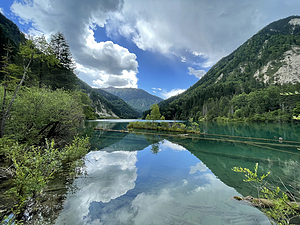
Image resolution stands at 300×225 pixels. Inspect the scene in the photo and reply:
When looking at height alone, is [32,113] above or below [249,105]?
below

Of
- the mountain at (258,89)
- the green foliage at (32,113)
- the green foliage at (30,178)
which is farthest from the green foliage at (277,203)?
the mountain at (258,89)

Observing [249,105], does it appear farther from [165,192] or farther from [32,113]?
[32,113]

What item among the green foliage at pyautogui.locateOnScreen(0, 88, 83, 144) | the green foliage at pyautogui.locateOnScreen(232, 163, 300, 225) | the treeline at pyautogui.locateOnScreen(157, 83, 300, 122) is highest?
the treeline at pyautogui.locateOnScreen(157, 83, 300, 122)

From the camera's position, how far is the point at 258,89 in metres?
108

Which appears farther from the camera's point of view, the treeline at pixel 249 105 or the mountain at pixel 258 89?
the mountain at pixel 258 89

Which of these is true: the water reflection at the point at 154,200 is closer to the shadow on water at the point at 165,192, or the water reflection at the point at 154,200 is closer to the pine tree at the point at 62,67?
the shadow on water at the point at 165,192

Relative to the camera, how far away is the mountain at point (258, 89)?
76.5 m

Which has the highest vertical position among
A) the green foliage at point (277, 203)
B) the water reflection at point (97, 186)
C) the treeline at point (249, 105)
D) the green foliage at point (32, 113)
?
the treeline at point (249, 105)

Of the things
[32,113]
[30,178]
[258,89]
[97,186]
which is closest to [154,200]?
[97,186]

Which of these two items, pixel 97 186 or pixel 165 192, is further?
pixel 97 186

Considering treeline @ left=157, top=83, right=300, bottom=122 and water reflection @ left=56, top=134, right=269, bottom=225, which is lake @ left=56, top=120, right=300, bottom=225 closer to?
water reflection @ left=56, top=134, right=269, bottom=225

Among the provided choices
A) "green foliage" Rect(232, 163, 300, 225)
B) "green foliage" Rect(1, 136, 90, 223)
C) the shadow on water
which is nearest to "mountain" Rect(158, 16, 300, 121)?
the shadow on water

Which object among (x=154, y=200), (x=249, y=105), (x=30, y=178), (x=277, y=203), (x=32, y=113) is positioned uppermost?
(x=249, y=105)

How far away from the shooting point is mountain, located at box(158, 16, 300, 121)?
76.5 meters
